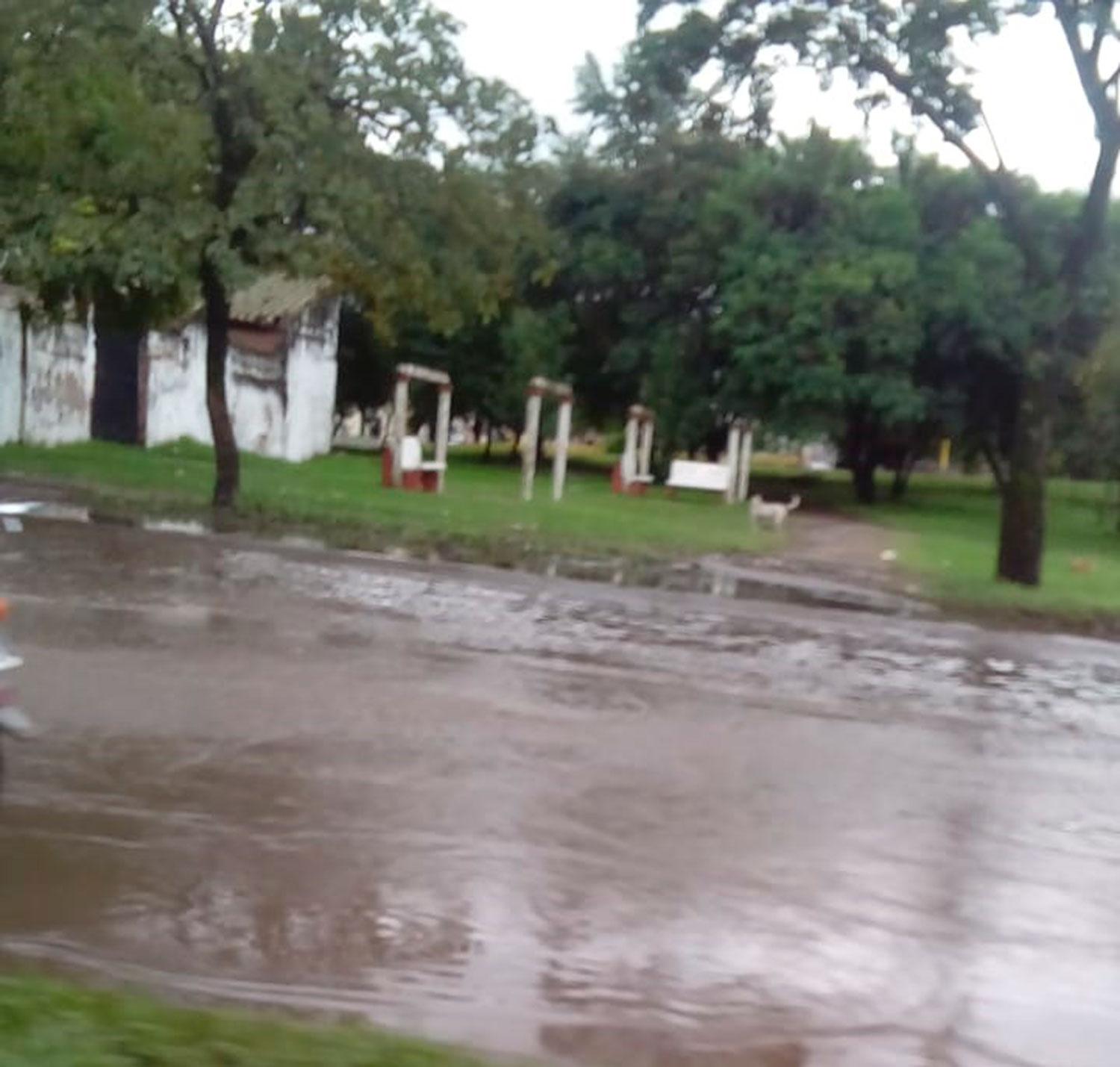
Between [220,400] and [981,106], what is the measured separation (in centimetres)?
994

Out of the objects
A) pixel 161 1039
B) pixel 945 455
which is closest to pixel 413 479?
pixel 161 1039

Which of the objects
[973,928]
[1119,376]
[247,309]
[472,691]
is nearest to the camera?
[973,928]

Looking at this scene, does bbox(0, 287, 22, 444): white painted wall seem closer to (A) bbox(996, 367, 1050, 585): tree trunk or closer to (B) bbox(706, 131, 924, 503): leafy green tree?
(B) bbox(706, 131, 924, 503): leafy green tree

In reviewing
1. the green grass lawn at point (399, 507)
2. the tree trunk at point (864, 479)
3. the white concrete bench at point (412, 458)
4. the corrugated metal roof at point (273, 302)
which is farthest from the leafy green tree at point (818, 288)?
the white concrete bench at point (412, 458)

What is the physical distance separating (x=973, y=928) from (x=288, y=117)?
50.0 feet

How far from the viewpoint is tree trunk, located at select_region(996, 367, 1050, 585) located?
20859mm

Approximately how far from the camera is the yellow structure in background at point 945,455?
52.3m

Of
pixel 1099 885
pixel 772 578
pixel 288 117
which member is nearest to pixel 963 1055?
pixel 1099 885

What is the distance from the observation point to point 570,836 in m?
8.41

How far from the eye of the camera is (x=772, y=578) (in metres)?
21.0

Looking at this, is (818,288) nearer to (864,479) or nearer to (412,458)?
(864,479)

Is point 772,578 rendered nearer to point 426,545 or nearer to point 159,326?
point 426,545

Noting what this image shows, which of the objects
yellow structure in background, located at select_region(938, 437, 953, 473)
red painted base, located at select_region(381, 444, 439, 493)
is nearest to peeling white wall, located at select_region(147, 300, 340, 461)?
red painted base, located at select_region(381, 444, 439, 493)

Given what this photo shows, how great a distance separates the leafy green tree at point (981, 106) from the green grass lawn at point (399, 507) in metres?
4.34
